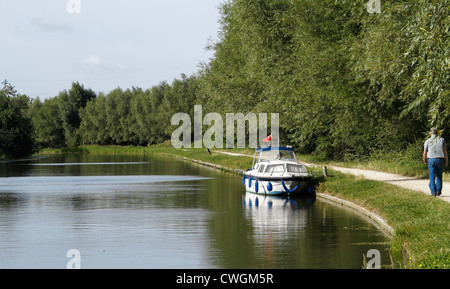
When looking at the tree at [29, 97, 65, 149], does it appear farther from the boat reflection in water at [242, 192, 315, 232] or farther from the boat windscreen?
the boat reflection in water at [242, 192, 315, 232]

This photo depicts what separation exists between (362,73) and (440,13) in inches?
411

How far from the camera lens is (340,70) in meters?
31.5

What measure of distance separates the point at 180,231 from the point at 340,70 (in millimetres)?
15389

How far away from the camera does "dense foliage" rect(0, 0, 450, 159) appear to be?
17933 mm

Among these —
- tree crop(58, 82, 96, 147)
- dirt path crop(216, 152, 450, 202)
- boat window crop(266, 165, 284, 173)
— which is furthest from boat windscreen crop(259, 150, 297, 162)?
tree crop(58, 82, 96, 147)

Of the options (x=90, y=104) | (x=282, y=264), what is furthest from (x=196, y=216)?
(x=90, y=104)

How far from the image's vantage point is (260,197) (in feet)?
97.3

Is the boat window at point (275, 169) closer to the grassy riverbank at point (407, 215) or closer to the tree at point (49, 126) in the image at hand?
the grassy riverbank at point (407, 215)

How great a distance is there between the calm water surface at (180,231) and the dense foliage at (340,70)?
4424 millimetres

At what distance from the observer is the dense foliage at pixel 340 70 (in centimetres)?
1793

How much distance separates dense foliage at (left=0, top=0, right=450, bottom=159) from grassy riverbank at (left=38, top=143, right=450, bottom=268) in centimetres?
257

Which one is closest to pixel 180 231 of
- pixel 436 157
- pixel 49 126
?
pixel 436 157

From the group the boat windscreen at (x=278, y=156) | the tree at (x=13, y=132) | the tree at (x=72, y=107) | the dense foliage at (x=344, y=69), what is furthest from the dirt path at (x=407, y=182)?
the tree at (x=72, y=107)

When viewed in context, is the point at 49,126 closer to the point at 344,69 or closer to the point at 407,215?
the point at 344,69
